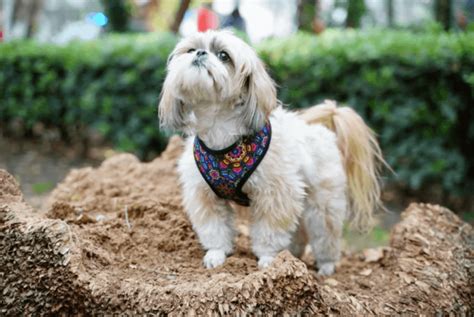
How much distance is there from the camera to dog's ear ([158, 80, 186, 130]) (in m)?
Result: 3.34

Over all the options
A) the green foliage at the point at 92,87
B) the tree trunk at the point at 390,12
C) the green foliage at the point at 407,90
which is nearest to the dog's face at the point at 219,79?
the green foliage at the point at 407,90

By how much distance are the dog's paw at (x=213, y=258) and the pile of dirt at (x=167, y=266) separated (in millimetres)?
54

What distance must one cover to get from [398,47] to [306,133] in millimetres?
2964

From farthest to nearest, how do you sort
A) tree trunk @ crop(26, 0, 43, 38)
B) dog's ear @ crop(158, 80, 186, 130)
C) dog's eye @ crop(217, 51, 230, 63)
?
tree trunk @ crop(26, 0, 43, 38) < dog's ear @ crop(158, 80, 186, 130) < dog's eye @ crop(217, 51, 230, 63)

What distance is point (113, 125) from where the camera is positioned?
8234 mm

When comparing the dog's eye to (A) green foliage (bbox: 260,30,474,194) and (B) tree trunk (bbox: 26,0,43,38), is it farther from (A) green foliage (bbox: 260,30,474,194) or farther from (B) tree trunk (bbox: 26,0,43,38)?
(B) tree trunk (bbox: 26,0,43,38)

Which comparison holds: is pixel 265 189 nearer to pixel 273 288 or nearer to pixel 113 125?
pixel 273 288

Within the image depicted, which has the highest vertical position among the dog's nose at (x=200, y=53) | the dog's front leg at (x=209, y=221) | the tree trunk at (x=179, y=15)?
the dog's nose at (x=200, y=53)

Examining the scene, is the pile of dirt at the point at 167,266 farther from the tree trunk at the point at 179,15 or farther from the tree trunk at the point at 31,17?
the tree trunk at the point at 31,17

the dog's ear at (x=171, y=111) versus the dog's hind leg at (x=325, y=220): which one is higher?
the dog's ear at (x=171, y=111)

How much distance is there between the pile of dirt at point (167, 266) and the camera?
277cm

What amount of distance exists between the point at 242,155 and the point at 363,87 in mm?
3569

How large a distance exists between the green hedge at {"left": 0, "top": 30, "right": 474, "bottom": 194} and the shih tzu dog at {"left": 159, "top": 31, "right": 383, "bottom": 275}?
2.55 meters

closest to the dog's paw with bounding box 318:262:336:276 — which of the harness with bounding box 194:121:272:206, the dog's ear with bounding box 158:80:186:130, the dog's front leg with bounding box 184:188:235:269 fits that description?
the dog's front leg with bounding box 184:188:235:269
